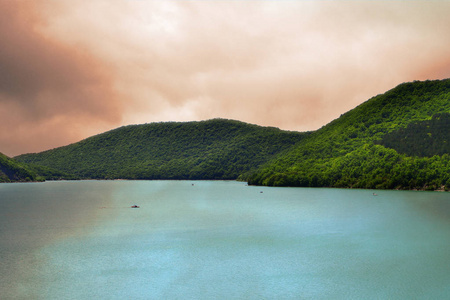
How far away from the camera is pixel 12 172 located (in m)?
144

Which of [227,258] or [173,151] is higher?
[173,151]

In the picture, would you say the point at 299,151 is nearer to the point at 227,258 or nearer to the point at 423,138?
the point at 423,138

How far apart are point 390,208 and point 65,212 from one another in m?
35.5

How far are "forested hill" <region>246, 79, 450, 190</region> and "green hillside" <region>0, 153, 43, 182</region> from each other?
83.4 metres

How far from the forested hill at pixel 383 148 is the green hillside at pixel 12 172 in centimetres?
8336

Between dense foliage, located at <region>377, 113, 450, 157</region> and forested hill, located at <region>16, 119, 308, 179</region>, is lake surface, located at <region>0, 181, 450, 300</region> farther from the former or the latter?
forested hill, located at <region>16, 119, 308, 179</region>

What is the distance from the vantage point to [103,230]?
102 ft

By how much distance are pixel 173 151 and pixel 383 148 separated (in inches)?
4315

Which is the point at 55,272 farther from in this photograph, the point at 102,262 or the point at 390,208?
the point at 390,208

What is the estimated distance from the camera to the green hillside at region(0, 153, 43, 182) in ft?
461

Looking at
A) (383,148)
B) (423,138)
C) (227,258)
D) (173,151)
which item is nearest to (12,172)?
(173,151)

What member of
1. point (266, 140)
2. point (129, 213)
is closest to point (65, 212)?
point (129, 213)

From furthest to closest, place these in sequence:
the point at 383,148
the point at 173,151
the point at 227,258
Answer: the point at 173,151
the point at 383,148
the point at 227,258

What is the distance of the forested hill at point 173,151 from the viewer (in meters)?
162
